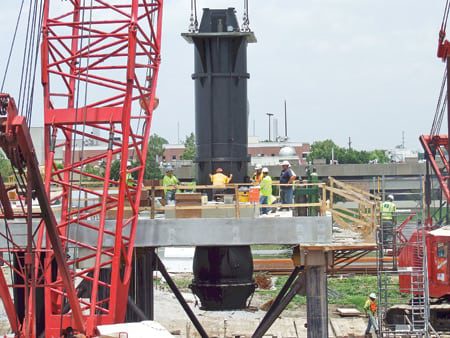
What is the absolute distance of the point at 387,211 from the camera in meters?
32.1

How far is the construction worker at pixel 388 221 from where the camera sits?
29844 millimetres

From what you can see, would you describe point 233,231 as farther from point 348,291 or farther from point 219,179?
point 348,291

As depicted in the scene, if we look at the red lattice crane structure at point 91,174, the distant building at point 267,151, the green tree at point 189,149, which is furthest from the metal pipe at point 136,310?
the green tree at point 189,149

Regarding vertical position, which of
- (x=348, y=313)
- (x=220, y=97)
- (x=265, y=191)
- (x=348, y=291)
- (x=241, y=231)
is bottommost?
(x=348, y=291)

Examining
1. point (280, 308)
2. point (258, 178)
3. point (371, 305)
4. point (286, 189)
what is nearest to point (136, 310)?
point (280, 308)

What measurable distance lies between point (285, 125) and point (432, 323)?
135 meters

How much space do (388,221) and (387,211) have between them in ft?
1.08

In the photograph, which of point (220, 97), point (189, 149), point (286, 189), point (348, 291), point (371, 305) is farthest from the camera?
point (189, 149)

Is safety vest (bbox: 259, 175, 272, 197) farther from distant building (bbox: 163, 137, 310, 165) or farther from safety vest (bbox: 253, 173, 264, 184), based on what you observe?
distant building (bbox: 163, 137, 310, 165)

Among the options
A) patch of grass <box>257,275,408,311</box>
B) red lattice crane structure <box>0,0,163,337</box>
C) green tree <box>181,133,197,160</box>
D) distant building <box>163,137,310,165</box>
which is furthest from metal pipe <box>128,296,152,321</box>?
green tree <box>181,133,197,160</box>

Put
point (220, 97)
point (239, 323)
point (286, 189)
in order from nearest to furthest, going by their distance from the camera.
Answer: point (286, 189) → point (220, 97) → point (239, 323)

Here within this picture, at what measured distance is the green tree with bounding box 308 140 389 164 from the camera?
483 feet

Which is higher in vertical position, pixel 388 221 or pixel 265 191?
pixel 265 191

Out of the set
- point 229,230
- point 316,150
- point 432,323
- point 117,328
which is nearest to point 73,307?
point 117,328
